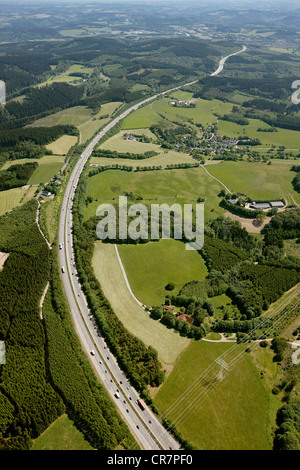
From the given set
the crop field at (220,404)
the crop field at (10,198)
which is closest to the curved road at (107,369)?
the crop field at (220,404)

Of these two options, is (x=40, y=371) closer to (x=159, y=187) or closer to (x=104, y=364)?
(x=104, y=364)

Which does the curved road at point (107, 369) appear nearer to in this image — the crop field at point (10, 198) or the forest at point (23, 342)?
the forest at point (23, 342)

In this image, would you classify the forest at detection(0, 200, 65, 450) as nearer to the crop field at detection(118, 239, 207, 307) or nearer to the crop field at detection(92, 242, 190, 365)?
the crop field at detection(92, 242, 190, 365)

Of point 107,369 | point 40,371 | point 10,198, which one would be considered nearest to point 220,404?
point 107,369

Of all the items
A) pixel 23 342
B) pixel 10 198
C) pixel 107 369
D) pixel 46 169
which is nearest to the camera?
pixel 107 369

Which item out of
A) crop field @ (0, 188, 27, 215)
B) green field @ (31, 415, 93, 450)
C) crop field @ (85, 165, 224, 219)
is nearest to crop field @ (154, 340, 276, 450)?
green field @ (31, 415, 93, 450)

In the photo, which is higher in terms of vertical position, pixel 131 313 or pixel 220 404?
pixel 131 313

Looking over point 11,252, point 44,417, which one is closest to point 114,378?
point 44,417
